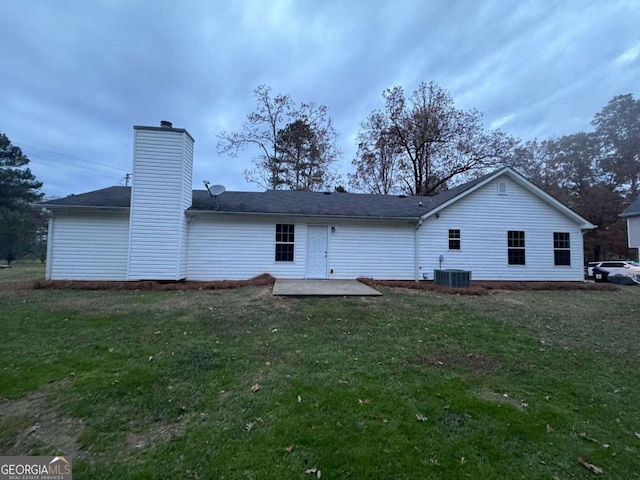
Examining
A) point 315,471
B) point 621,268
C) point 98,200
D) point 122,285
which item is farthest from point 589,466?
point 621,268

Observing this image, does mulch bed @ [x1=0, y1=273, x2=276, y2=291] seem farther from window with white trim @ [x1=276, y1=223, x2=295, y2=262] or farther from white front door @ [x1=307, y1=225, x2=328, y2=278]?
white front door @ [x1=307, y1=225, x2=328, y2=278]

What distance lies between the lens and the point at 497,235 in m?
13.1

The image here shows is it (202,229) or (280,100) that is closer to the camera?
(202,229)

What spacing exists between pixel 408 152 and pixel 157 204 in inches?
819

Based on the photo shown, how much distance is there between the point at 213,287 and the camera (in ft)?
33.7

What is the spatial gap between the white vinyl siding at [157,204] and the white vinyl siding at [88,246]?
1110mm

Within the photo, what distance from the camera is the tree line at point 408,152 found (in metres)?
23.9

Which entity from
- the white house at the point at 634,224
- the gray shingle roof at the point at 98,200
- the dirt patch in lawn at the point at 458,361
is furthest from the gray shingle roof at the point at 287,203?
the white house at the point at 634,224

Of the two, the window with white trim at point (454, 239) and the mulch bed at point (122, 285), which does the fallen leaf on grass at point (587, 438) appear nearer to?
the mulch bed at point (122, 285)

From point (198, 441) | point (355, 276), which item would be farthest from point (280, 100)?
point (198, 441)

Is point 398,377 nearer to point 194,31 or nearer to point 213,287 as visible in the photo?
point 213,287

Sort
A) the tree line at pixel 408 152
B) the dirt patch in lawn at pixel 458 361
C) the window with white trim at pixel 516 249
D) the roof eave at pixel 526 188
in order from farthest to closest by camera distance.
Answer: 1. the tree line at pixel 408 152
2. the window with white trim at pixel 516 249
3. the roof eave at pixel 526 188
4. the dirt patch in lawn at pixel 458 361

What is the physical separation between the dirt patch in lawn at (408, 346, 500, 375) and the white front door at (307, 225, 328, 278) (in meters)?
7.81

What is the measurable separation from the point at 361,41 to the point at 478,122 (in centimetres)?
1573
